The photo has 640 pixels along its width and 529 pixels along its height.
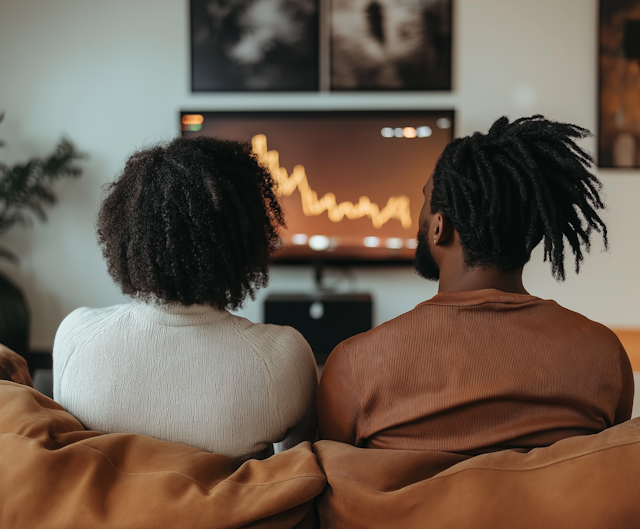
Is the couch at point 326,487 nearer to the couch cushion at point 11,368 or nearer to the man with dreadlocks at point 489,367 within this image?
the man with dreadlocks at point 489,367

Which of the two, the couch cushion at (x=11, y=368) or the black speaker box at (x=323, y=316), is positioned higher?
the couch cushion at (x=11, y=368)

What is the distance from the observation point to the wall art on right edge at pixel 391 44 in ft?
9.77

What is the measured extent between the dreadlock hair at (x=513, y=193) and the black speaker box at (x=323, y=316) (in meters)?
1.98

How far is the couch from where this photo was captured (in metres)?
0.60

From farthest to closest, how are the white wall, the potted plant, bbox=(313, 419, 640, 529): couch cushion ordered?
1. the white wall
2. the potted plant
3. bbox=(313, 419, 640, 529): couch cushion

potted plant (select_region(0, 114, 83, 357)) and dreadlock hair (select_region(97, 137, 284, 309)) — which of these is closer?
dreadlock hair (select_region(97, 137, 284, 309))

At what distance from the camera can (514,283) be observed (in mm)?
875

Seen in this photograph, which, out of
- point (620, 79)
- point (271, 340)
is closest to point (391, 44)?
point (620, 79)

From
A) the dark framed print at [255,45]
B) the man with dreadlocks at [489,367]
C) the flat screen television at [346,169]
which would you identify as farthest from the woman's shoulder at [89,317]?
the dark framed print at [255,45]

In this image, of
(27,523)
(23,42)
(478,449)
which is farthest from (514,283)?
(23,42)

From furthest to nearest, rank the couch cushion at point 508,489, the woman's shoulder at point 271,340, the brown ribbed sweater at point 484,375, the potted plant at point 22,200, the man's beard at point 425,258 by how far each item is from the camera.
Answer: the potted plant at point 22,200 < the man's beard at point 425,258 < the woman's shoulder at point 271,340 < the brown ribbed sweater at point 484,375 < the couch cushion at point 508,489

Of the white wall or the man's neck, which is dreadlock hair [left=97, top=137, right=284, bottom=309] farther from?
the white wall

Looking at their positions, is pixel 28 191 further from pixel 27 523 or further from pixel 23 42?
pixel 27 523

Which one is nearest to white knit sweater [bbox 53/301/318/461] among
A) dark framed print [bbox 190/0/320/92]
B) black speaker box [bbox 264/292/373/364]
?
black speaker box [bbox 264/292/373/364]
